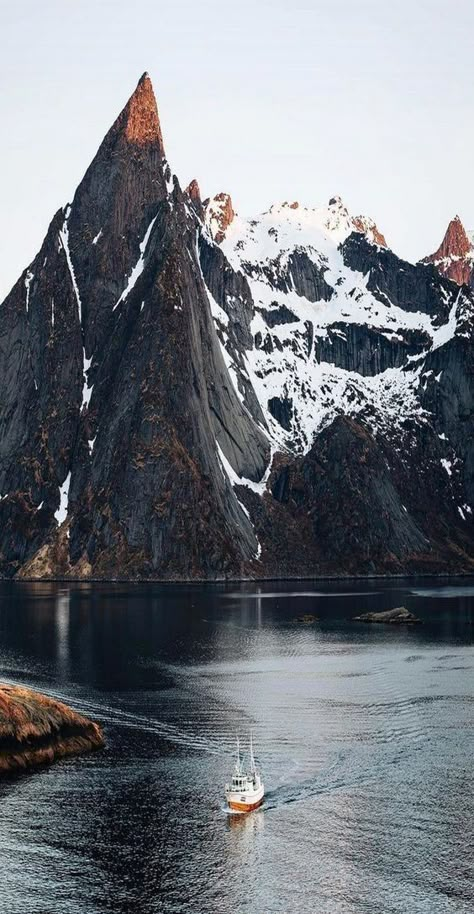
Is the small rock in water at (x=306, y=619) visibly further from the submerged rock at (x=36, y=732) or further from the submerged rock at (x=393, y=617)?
the submerged rock at (x=36, y=732)

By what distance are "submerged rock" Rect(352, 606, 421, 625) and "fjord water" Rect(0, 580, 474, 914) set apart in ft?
138

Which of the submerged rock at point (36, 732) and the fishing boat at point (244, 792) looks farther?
the submerged rock at point (36, 732)

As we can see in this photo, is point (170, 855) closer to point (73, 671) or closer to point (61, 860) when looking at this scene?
point (61, 860)

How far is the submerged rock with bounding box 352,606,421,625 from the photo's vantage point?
167 m

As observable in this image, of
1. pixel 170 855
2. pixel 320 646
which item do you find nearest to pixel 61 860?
pixel 170 855

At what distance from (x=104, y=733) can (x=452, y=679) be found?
142 feet

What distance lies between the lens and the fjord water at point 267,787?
4712 centimetres

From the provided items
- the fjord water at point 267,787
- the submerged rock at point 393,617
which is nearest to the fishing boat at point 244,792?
the fjord water at point 267,787

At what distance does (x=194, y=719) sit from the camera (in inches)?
3282

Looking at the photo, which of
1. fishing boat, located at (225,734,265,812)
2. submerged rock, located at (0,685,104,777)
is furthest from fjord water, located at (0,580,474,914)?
submerged rock, located at (0,685,104,777)

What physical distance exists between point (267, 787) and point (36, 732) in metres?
16.4

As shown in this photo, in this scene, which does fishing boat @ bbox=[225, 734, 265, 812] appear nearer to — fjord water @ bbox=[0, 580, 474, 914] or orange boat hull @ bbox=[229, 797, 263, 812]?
orange boat hull @ bbox=[229, 797, 263, 812]

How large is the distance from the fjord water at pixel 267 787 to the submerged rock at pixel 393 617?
4198 centimetres

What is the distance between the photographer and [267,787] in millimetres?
62750
